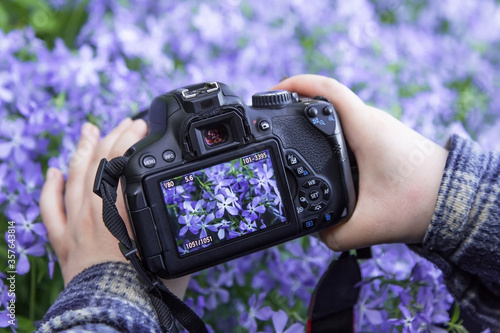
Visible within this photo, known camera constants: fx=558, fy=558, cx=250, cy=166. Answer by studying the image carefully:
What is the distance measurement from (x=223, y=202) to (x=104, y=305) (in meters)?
0.16

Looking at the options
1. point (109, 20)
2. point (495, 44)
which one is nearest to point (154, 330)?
point (109, 20)

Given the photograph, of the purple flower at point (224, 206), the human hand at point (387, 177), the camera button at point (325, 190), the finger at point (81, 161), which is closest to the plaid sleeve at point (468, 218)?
the human hand at point (387, 177)

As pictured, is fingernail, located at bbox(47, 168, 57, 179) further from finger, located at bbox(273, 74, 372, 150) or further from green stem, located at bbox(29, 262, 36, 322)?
finger, located at bbox(273, 74, 372, 150)

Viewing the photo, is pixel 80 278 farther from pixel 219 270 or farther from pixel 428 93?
pixel 428 93

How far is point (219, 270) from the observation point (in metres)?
0.80

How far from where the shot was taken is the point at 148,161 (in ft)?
1.85

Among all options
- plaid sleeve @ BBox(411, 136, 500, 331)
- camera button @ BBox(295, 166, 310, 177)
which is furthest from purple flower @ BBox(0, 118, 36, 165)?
plaid sleeve @ BBox(411, 136, 500, 331)

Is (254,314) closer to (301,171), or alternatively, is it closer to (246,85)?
(301,171)

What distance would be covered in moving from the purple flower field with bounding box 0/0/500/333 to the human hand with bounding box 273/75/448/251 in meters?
0.09

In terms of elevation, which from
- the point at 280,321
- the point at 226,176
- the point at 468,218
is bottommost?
the point at 280,321

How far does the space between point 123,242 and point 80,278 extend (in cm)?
10

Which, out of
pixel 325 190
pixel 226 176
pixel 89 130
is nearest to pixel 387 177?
pixel 325 190

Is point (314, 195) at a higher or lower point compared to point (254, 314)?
higher

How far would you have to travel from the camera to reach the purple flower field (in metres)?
0.71
